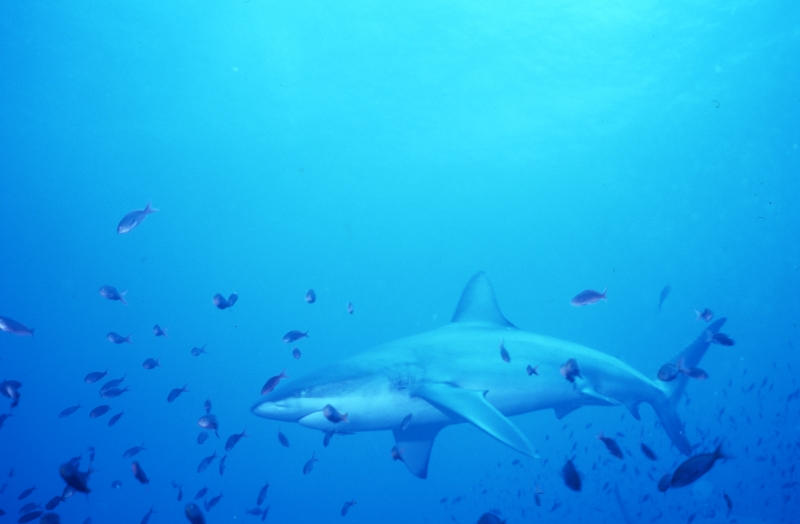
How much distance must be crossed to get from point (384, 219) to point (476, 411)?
5381 centimetres

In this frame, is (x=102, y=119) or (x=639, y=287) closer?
(x=102, y=119)

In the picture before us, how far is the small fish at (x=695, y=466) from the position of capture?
13.5ft

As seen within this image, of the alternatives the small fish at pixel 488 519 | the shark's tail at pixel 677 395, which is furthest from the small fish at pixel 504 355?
the shark's tail at pixel 677 395

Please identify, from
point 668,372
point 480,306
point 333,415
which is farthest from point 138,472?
point 668,372

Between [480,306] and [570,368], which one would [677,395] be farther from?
[570,368]

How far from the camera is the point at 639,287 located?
78.0 metres

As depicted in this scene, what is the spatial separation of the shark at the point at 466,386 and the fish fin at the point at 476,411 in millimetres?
12

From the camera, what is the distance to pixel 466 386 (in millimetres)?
6328

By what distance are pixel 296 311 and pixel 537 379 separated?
235ft

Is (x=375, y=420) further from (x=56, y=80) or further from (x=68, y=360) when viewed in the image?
(x=68, y=360)

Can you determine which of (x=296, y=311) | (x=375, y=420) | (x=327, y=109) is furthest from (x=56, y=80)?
(x=296, y=311)

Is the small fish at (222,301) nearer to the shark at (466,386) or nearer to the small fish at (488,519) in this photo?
the shark at (466,386)

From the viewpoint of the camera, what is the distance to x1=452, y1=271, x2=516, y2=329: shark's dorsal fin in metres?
7.96

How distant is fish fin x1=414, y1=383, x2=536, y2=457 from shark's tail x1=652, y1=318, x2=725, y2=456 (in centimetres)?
374
